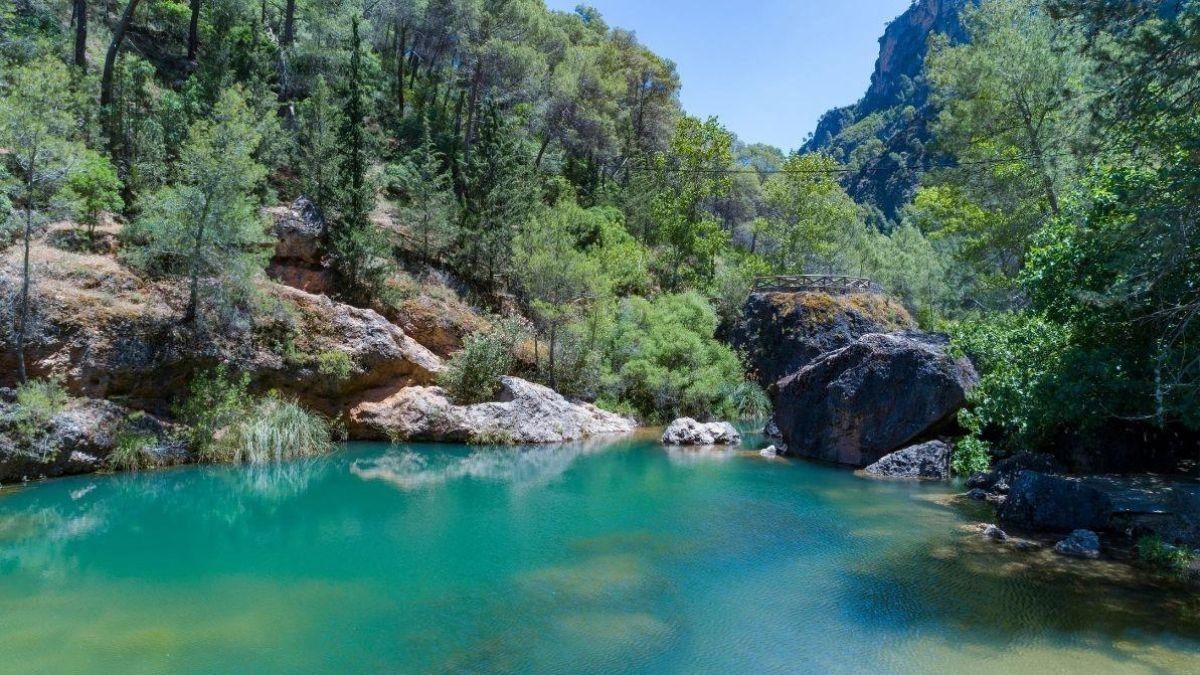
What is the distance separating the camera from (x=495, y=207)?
31188mm

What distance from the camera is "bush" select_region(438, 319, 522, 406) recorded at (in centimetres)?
2431

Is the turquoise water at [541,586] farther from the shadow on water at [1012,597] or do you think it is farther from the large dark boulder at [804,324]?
the large dark boulder at [804,324]

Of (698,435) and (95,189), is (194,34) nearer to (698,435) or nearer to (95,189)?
(95,189)

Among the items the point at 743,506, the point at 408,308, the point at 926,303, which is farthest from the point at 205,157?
the point at 926,303

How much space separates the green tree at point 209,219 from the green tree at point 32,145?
2392mm

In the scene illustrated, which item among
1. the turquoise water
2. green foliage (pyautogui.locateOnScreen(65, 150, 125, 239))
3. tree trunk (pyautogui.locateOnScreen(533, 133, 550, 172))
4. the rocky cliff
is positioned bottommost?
the turquoise water

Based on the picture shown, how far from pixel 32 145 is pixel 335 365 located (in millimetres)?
9158

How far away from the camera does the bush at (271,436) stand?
61.1ft

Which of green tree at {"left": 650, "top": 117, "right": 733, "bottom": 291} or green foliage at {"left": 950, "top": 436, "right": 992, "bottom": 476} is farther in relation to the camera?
green tree at {"left": 650, "top": 117, "right": 733, "bottom": 291}

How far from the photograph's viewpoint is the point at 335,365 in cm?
2170

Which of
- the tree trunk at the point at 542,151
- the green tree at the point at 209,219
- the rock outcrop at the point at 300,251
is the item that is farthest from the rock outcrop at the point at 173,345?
the tree trunk at the point at 542,151

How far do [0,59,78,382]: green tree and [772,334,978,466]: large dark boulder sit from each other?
20.5 meters

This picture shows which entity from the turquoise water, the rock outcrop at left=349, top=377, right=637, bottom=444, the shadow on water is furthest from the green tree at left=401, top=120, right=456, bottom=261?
the shadow on water

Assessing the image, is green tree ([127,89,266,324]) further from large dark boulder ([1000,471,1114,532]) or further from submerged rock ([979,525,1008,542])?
large dark boulder ([1000,471,1114,532])
